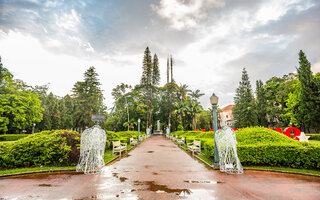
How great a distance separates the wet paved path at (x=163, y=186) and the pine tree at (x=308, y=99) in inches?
941

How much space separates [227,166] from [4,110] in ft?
89.0

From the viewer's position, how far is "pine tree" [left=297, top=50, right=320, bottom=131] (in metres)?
21.2

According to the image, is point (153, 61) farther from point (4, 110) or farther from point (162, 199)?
point (162, 199)

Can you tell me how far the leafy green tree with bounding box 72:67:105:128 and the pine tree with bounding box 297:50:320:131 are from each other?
3951 centimetres

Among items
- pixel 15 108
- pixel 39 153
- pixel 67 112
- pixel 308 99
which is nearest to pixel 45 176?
pixel 39 153

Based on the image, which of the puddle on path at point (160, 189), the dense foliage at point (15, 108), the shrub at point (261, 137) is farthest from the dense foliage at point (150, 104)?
the puddle on path at point (160, 189)

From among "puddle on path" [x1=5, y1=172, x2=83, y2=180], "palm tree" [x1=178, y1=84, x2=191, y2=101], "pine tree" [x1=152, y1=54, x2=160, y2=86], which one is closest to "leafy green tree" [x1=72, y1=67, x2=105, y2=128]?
"pine tree" [x1=152, y1=54, x2=160, y2=86]

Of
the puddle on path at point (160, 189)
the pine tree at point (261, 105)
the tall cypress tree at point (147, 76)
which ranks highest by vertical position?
the tall cypress tree at point (147, 76)

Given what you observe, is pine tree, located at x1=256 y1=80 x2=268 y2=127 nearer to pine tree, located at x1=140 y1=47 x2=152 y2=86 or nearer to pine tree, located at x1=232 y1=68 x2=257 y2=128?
pine tree, located at x1=232 y1=68 x2=257 y2=128

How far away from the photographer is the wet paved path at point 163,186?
3.57m

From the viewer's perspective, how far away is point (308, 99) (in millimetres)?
22000

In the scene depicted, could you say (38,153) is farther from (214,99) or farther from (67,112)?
(67,112)

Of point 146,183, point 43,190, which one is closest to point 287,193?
point 146,183

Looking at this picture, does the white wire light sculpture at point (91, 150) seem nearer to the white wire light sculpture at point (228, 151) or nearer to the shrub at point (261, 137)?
the white wire light sculpture at point (228, 151)
